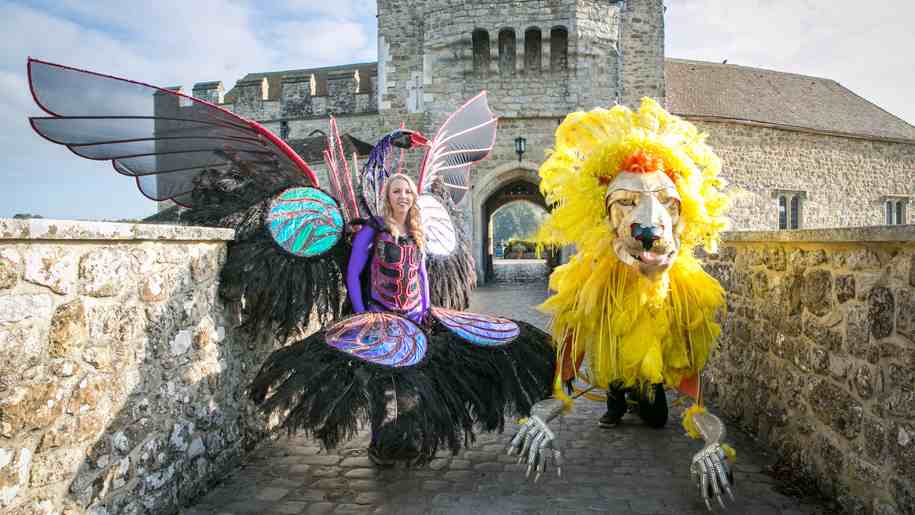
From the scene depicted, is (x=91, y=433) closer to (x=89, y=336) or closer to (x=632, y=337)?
(x=89, y=336)

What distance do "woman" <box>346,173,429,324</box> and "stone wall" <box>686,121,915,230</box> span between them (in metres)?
18.3

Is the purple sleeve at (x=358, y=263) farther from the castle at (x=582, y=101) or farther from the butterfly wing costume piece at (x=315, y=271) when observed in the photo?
the castle at (x=582, y=101)

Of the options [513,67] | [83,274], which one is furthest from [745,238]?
[513,67]

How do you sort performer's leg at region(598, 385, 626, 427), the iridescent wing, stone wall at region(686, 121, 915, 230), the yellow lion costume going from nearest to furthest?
the yellow lion costume → performer's leg at region(598, 385, 626, 427) → the iridescent wing → stone wall at region(686, 121, 915, 230)

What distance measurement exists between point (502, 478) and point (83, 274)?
8.05 ft

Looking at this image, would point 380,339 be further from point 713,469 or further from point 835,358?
point 835,358

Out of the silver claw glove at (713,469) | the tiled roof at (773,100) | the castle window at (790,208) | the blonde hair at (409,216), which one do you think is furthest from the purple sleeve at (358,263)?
the castle window at (790,208)

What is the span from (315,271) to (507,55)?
45.6 ft

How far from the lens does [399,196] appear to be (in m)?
3.70

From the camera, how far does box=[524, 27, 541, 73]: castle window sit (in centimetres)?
1590

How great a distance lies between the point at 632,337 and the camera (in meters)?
3.24

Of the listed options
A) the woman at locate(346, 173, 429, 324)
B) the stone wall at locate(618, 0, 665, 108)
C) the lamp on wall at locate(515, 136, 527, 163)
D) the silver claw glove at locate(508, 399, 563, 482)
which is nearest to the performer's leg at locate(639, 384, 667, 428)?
the silver claw glove at locate(508, 399, 563, 482)

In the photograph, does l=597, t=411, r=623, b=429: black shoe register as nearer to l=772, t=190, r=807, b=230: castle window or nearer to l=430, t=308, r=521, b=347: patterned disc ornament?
l=430, t=308, r=521, b=347: patterned disc ornament

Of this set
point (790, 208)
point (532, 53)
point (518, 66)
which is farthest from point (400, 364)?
point (790, 208)
